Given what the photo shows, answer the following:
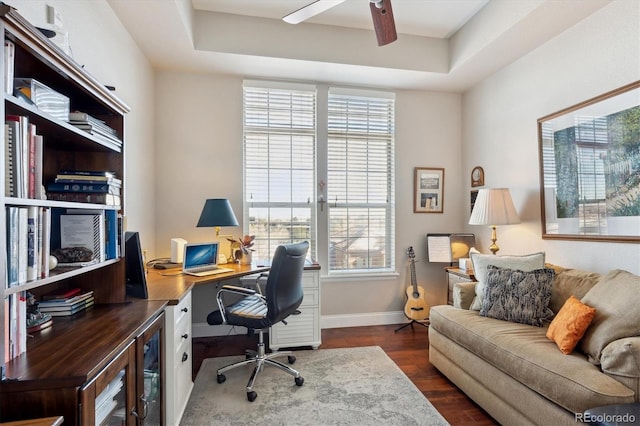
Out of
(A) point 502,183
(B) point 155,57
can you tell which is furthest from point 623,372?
(B) point 155,57

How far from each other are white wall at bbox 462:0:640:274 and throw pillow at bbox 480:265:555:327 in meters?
0.51

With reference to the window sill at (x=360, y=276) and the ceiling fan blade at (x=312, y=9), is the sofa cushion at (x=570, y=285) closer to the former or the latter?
the window sill at (x=360, y=276)

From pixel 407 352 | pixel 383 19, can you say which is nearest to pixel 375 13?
pixel 383 19

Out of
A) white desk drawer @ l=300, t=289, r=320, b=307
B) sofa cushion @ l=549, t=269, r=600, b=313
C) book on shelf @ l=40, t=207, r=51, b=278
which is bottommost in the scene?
white desk drawer @ l=300, t=289, r=320, b=307

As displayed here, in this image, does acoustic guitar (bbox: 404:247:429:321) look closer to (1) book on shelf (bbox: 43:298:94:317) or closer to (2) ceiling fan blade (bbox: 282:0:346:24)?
(2) ceiling fan blade (bbox: 282:0:346:24)

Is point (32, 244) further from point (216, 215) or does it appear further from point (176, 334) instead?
point (216, 215)

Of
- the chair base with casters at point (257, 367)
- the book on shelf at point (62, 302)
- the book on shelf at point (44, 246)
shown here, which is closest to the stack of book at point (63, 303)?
the book on shelf at point (62, 302)

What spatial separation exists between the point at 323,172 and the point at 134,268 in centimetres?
217

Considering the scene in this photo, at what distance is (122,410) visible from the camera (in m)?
1.22

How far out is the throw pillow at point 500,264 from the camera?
2.40m

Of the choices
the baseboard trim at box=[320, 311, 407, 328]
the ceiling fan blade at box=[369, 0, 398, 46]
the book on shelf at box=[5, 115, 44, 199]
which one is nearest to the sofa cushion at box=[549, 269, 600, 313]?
the baseboard trim at box=[320, 311, 407, 328]

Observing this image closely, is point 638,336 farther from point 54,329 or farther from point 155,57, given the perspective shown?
point 155,57

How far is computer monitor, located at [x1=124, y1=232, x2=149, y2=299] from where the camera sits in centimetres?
174

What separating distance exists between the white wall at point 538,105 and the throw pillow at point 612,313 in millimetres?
433
